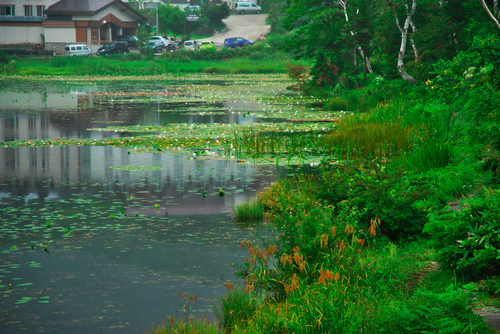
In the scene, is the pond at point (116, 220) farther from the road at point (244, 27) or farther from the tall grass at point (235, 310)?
the road at point (244, 27)

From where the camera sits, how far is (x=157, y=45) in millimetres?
69375

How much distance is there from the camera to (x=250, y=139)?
1562 cm

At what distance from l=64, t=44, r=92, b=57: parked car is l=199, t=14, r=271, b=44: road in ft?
71.7

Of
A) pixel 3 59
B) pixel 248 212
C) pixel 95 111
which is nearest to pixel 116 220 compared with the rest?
pixel 248 212

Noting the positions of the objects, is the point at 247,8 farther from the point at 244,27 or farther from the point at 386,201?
the point at 386,201

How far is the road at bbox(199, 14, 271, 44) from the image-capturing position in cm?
8538

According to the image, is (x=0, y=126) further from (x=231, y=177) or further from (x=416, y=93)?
(x=416, y=93)

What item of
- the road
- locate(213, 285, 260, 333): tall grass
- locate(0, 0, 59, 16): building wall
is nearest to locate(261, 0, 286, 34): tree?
the road

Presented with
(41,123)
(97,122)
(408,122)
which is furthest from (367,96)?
(41,123)

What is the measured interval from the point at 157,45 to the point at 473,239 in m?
67.1

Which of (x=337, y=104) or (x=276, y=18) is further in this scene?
(x=276, y=18)

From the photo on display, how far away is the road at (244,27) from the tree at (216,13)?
79.0 inches

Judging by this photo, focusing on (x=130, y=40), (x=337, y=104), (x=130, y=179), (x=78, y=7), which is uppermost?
(x=78, y=7)

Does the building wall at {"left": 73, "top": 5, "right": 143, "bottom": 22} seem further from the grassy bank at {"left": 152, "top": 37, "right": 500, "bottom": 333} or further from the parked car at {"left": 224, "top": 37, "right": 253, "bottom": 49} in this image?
the grassy bank at {"left": 152, "top": 37, "right": 500, "bottom": 333}
